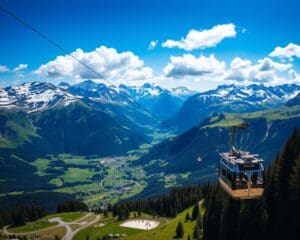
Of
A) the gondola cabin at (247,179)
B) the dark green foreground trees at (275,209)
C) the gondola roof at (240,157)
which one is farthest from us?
the dark green foreground trees at (275,209)

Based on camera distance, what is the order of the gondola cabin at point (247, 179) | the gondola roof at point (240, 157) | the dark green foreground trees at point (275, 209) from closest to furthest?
the gondola cabin at point (247, 179)
the gondola roof at point (240, 157)
the dark green foreground trees at point (275, 209)

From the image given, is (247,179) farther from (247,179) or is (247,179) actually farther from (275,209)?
(275,209)

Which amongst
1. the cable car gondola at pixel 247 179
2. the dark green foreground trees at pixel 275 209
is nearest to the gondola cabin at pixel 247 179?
the cable car gondola at pixel 247 179

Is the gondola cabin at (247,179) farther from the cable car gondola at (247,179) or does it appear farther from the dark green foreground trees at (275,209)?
the dark green foreground trees at (275,209)

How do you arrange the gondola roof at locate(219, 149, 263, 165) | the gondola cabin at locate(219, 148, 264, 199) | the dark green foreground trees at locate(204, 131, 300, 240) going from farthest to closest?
the dark green foreground trees at locate(204, 131, 300, 240), the gondola roof at locate(219, 149, 263, 165), the gondola cabin at locate(219, 148, 264, 199)

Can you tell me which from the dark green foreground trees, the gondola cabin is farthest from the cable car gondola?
the dark green foreground trees

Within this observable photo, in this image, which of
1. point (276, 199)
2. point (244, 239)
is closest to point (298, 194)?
point (276, 199)

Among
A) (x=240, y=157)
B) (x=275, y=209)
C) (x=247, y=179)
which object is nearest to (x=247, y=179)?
(x=247, y=179)

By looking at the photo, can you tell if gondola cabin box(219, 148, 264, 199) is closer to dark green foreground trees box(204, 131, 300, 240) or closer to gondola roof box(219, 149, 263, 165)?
gondola roof box(219, 149, 263, 165)
